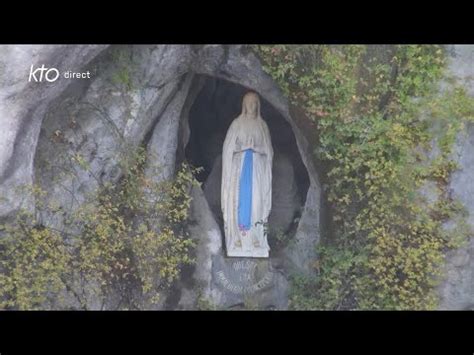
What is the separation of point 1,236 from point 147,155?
5.01ft

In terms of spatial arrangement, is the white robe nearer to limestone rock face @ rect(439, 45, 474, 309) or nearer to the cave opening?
the cave opening

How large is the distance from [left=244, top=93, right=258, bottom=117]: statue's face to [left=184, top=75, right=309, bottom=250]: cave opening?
250 mm

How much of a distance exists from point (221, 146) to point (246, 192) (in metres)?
0.82

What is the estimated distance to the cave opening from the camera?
366 inches

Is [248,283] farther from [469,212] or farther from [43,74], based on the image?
[43,74]

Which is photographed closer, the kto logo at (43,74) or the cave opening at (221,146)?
the kto logo at (43,74)

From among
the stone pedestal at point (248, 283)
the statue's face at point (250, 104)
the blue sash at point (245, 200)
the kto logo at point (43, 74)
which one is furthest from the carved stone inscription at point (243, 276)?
the kto logo at point (43, 74)

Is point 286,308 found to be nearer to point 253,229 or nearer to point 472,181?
point 253,229

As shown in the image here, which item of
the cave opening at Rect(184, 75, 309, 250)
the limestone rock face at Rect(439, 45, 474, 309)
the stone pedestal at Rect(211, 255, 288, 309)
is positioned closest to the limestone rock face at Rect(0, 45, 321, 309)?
the stone pedestal at Rect(211, 255, 288, 309)

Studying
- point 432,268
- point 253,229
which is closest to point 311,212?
point 253,229

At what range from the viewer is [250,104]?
8.96 m

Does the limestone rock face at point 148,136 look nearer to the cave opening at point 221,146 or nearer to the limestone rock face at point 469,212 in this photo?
the cave opening at point 221,146

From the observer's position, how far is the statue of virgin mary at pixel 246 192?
8.86m

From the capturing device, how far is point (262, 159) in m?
8.94
